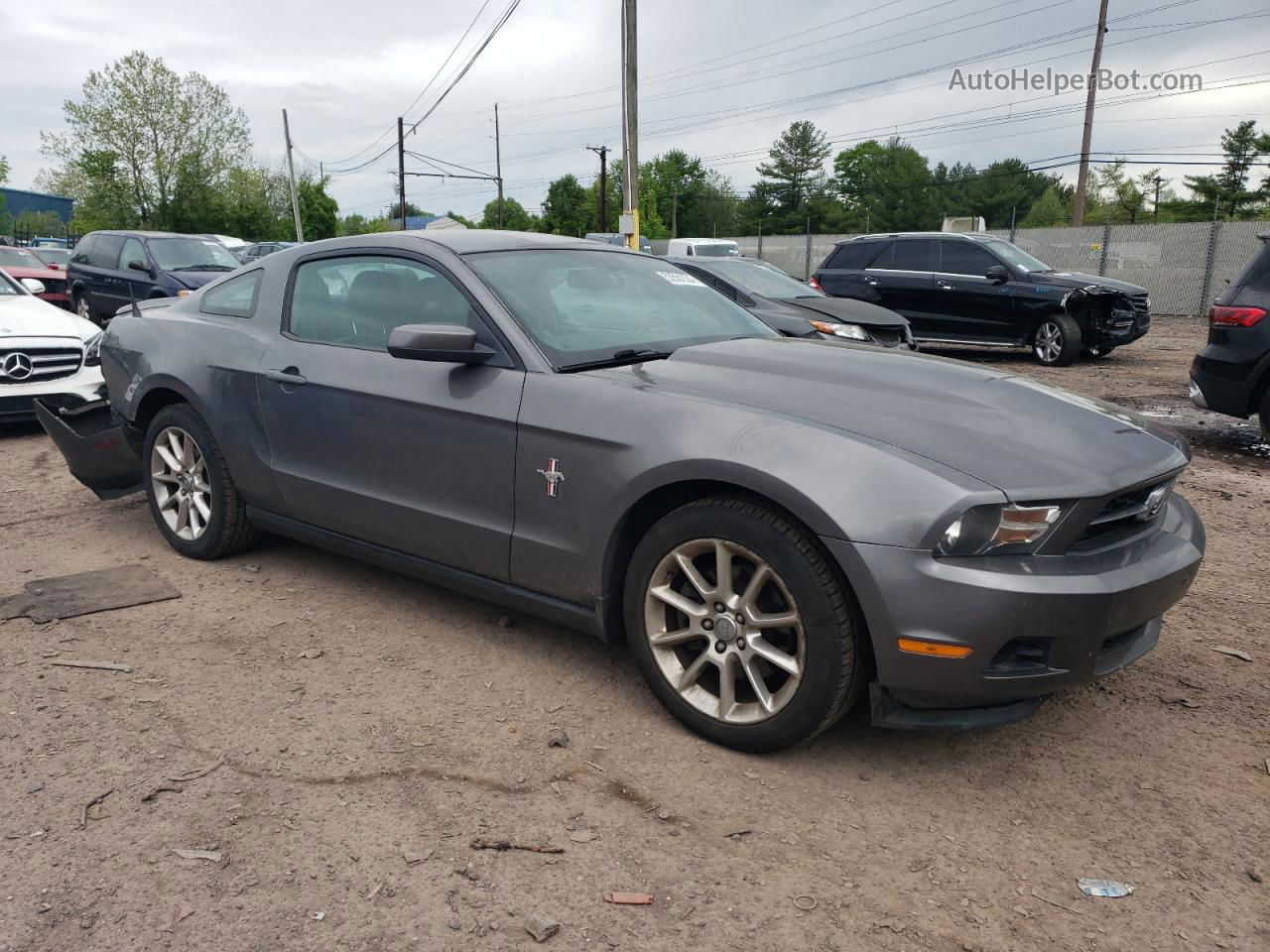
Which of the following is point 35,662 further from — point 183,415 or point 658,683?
point 658,683

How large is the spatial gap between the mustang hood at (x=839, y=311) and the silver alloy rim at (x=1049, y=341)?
13.5ft

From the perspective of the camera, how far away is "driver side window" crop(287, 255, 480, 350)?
3.71m

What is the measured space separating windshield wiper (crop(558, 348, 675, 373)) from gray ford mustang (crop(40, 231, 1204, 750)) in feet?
0.05

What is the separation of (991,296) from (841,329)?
16.7 ft

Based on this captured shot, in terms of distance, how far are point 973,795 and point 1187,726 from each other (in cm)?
90

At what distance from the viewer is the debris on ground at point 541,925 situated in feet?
7.15

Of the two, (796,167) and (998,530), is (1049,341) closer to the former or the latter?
(998,530)

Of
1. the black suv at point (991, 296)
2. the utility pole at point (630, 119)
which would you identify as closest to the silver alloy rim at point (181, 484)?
the black suv at point (991, 296)

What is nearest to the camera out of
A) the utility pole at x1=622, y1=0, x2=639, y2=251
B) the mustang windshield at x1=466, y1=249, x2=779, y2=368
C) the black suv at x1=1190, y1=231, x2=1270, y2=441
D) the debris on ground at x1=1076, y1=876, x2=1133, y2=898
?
the debris on ground at x1=1076, y1=876, x2=1133, y2=898

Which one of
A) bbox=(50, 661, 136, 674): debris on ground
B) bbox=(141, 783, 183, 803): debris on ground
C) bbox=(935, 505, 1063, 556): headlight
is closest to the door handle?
Result: bbox=(50, 661, 136, 674): debris on ground

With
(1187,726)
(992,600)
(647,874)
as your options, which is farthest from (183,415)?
(1187,726)

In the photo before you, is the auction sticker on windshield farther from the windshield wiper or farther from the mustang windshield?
the windshield wiper

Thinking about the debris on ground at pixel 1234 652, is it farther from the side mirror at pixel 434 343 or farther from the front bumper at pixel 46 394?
the front bumper at pixel 46 394

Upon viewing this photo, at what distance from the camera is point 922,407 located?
2930 millimetres
